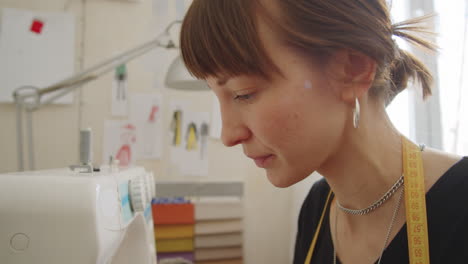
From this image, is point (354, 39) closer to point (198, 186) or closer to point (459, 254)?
point (459, 254)

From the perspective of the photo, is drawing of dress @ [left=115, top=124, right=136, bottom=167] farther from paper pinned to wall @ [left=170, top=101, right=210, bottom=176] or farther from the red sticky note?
the red sticky note

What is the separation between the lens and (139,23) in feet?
5.11

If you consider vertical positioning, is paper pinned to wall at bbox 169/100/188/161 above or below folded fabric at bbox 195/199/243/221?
above

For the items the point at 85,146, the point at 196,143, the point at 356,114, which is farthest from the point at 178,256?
the point at 356,114

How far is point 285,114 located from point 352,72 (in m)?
0.13

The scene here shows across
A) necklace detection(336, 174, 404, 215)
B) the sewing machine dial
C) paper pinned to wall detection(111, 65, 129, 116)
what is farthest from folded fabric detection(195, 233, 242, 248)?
necklace detection(336, 174, 404, 215)

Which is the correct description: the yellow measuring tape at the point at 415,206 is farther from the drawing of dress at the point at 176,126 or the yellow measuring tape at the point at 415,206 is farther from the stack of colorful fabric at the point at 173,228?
the drawing of dress at the point at 176,126

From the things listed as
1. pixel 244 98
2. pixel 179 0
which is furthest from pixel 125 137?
pixel 244 98

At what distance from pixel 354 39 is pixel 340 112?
0.36 ft

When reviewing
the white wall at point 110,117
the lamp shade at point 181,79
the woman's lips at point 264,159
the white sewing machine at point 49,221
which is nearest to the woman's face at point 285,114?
the woman's lips at point 264,159

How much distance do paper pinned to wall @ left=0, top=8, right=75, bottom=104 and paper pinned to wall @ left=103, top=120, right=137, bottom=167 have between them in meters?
0.23

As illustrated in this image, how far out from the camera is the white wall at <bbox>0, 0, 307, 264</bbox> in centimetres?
148

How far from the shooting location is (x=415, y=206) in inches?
19.5

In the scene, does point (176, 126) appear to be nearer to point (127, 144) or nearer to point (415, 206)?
point (127, 144)
